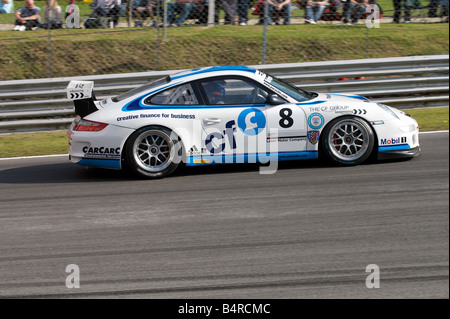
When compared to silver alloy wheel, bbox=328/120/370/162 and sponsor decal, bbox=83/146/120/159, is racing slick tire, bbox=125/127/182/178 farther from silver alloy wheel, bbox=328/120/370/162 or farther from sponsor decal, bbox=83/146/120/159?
silver alloy wheel, bbox=328/120/370/162

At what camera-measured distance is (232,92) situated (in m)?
8.01

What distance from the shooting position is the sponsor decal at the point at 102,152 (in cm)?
789

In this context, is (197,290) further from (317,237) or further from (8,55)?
(8,55)

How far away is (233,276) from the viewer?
16.1 feet

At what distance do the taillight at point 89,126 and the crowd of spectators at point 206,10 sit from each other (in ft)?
15.8

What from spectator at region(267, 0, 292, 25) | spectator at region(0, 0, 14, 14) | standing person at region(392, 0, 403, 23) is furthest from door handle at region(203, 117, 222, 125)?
spectator at region(0, 0, 14, 14)

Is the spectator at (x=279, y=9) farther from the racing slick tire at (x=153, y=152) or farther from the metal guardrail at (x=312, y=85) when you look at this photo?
the racing slick tire at (x=153, y=152)

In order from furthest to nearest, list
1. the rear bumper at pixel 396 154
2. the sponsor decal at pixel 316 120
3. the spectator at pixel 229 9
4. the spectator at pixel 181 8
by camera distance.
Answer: the spectator at pixel 229 9 → the spectator at pixel 181 8 → the rear bumper at pixel 396 154 → the sponsor decal at pixel 316 120

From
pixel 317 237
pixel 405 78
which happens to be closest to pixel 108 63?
pixel 405 78

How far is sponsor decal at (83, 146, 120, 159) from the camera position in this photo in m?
7.89

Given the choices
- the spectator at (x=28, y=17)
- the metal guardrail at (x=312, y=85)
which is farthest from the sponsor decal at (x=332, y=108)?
the spectator at (x=28, y=17)

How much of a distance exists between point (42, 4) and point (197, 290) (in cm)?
1005

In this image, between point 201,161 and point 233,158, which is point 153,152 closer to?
point 201,161

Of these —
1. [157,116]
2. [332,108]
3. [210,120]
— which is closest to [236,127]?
[210,120]
